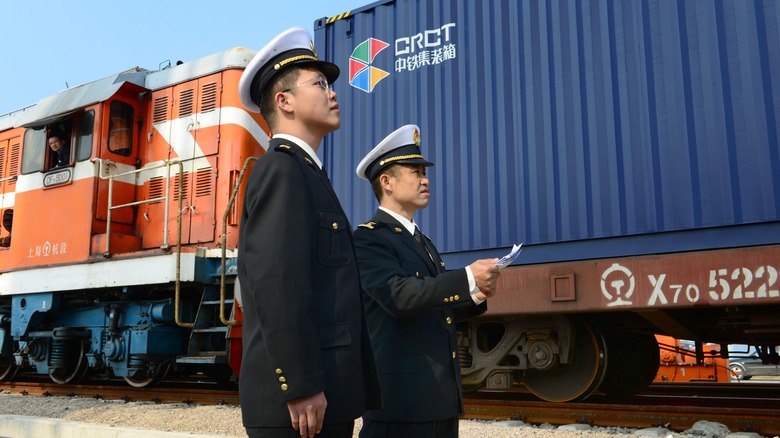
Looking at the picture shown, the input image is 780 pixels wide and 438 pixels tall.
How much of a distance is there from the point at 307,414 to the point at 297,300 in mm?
285

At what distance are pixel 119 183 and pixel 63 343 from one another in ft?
6.62

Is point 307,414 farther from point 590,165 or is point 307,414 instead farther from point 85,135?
point 85,135

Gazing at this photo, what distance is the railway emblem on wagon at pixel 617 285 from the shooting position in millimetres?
4695

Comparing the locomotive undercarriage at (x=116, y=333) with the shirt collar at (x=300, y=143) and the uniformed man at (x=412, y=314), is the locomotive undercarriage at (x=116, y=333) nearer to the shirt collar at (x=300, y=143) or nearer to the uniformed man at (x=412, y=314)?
the uniformed man at (x=412, y=314)

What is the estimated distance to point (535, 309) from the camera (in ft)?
16.7

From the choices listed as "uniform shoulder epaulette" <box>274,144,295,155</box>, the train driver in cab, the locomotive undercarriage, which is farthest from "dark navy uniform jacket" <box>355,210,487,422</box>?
the train driver in cab

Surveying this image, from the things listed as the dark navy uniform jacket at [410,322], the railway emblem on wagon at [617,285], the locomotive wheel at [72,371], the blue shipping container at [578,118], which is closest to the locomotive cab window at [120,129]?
the locomotive wheel at [72,371]

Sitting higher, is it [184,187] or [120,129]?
[120,129]

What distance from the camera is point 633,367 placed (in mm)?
6387

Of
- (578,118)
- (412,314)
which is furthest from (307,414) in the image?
(578,118)

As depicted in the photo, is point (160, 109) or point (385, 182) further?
point (160, 109)

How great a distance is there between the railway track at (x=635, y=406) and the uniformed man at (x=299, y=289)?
3.68 m

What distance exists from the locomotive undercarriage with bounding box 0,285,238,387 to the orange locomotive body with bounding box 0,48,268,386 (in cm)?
2

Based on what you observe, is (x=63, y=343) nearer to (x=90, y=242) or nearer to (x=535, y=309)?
(x=90, y=242)
